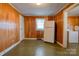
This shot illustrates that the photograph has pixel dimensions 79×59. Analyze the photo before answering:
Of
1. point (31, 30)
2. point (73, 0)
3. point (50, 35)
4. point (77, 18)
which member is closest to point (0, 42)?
point (73, 0)

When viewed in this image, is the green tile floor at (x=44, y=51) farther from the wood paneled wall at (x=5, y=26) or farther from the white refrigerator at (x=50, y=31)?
the white refrigerator at (x=50, y=31)

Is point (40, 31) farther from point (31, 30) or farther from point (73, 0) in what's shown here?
point (73, 0)

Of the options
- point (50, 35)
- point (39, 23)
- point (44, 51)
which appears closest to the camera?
point (44, 51)

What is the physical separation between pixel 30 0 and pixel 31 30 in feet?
32.2

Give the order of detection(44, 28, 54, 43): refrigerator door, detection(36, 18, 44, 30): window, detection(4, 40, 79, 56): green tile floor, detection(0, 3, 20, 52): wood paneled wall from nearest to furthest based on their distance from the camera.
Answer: detection(0, 3, 20, 52): wood paneled wall
detection(4, 40, 79, 56): green tile floor
detection(44, 28, 54, 43): refrigerator door
detection(36, 18, 44, 30): window

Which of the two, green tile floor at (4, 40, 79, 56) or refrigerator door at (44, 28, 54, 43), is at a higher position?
refrigerator door at (44, 28, 54, 43)

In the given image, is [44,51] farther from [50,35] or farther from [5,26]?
[50,35]

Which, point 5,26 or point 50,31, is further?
point 50,31

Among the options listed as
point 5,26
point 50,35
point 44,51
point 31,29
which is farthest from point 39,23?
point 5,26

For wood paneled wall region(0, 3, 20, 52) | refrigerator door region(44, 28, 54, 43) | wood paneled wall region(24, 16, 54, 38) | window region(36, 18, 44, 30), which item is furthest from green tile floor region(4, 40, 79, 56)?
window region(36, 18, 44, 30)

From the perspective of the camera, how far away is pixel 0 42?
4367 millimetres

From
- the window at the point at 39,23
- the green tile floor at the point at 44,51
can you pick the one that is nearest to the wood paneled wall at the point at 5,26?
the green tile floor at the point at 44,51

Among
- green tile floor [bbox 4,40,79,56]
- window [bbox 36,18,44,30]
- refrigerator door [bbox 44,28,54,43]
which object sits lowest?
green tile floor [bbox 4,40,79,56]

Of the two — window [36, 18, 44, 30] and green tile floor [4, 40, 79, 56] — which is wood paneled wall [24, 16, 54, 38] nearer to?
window [36, 18, 44, 30]
